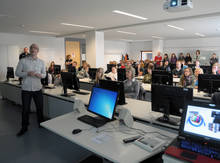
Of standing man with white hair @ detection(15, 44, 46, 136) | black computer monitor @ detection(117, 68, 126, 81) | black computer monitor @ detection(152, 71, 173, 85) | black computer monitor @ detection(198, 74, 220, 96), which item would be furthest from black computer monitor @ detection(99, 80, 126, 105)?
black computer monitor @ detection(117, 68, 126, 81)

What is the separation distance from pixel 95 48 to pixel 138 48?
26.7 ft

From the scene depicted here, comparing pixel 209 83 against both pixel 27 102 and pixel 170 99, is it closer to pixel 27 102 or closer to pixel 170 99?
pixel 170 99

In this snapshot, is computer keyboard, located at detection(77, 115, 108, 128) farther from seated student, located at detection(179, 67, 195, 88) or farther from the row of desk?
seated student, located at detection(179, 67, 195, 88)

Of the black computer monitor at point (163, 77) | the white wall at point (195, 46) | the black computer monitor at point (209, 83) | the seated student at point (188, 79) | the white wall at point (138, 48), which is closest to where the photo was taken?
A: the black computer monitor at point (209, 83)

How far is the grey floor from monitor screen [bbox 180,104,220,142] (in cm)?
165

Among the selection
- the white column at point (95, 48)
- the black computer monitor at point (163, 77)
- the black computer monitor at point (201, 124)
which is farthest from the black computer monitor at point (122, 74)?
the black computer monitor at point (201, 124)

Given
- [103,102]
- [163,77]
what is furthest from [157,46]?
[103,102]

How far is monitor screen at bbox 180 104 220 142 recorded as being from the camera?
151 centimetres

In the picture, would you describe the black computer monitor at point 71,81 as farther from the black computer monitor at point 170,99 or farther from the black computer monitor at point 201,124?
the black computer monitor at point 201,124

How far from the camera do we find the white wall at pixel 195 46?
12.2m

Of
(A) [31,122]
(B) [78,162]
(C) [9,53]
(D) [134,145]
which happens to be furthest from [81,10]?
(C) [9,53]

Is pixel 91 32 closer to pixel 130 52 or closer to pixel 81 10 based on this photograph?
pixel 81 10

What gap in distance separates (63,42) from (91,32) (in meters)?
3.45

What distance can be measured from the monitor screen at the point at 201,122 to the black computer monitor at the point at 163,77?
249 centimetres
